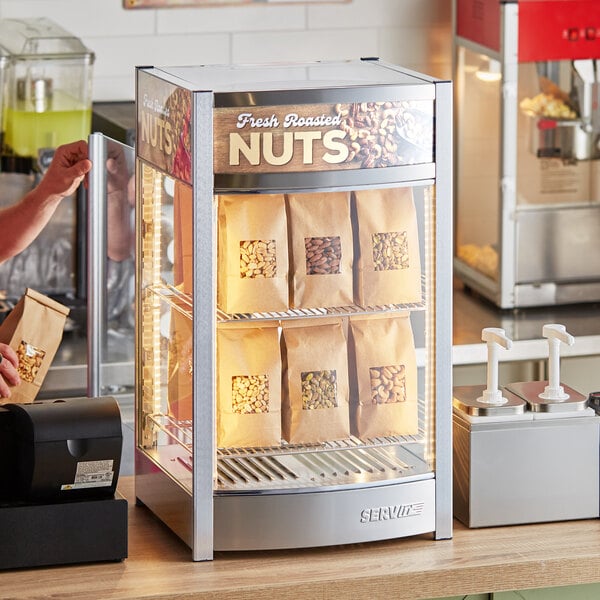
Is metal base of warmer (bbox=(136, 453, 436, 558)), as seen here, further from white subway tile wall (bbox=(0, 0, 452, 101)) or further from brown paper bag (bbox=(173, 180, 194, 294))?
white subway tile wall (bbox=(0, 0, 452, 101))

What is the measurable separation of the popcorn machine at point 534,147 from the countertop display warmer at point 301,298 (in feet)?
6.53

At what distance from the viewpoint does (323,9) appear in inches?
171

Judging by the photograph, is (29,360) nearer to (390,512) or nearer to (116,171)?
(116,171)

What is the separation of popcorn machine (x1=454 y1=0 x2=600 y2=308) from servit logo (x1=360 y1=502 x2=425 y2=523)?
2106 mm

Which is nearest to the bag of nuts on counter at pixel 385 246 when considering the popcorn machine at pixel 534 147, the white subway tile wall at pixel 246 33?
the popcorn machine at pixel 534 147

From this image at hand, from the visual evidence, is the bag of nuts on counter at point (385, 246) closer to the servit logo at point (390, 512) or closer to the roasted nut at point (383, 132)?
the roasted nut at point (383, 132)

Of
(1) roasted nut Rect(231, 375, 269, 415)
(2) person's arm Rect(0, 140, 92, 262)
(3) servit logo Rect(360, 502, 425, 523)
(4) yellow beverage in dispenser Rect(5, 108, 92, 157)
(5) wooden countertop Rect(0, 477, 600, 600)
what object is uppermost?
(4) yellow beverage in dispenser Rect(5, 108, 92, 157)

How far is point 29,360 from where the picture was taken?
2.24 metres

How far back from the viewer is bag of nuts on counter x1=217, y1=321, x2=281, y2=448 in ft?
6.39

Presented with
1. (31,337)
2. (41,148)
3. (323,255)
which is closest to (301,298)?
(323,255)

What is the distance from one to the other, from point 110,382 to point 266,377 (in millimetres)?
1448

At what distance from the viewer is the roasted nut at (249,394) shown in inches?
76.9

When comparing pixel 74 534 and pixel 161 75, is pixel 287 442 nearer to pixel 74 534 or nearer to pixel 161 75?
pixel 74 534

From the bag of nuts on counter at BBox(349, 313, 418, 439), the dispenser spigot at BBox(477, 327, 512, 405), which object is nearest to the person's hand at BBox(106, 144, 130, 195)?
the bag of nuts on counter at BBox(349, 313, 418, 439)
